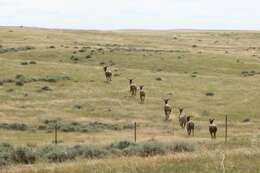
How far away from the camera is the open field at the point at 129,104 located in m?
18.4

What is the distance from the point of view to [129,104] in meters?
46.0

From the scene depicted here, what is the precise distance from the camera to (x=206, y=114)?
43906 millimetres

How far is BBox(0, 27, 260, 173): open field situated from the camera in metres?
18.4

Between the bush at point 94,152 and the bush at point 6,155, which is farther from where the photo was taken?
the bush at point 94,152

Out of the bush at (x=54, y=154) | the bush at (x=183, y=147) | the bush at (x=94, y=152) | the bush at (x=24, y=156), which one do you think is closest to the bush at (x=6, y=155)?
the bush at (x=24, y=156)

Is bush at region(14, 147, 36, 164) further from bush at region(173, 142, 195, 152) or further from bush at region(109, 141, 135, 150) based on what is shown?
bush at region(173, 142, 195, 152)

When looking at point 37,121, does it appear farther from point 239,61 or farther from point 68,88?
point 239,61

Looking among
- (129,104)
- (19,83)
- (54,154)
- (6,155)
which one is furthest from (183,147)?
(19,83)

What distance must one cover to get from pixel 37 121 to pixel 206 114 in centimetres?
1212

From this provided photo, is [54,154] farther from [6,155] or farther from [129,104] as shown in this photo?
[129,104]

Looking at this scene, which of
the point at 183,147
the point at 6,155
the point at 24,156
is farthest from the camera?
the point at 183,147

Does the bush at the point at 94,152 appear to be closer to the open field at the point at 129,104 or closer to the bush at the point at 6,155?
the open field at the point at 129,104

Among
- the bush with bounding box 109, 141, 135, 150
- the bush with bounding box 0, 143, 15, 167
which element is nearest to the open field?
the bush with bounding box 0, 143, 15, 167

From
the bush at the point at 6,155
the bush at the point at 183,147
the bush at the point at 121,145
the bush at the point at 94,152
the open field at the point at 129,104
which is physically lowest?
the open field at the point at 129,104
